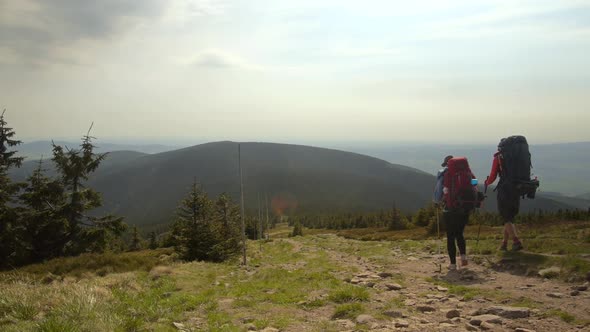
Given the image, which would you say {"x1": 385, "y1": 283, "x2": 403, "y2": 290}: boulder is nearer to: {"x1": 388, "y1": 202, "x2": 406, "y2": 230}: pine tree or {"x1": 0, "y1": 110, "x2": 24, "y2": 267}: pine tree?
{"x1": 0, "y1": 110, "x2": 24, "y2": 267}: pine tree

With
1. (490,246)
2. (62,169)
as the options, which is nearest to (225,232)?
(62,169)

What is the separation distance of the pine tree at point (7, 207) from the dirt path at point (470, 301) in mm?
27655

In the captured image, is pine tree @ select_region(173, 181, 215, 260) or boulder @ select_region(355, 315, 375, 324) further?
pine tree @ select_region(173, 181, 215, 260)

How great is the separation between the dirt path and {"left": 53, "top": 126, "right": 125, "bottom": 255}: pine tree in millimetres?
25410

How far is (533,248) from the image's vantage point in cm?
1280

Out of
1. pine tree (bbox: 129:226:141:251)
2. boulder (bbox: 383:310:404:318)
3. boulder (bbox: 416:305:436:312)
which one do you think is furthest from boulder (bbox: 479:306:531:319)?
pine tree (bbox: 129:226:141:251)

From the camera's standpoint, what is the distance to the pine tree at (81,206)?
27703 millimetres

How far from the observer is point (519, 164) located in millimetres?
12414

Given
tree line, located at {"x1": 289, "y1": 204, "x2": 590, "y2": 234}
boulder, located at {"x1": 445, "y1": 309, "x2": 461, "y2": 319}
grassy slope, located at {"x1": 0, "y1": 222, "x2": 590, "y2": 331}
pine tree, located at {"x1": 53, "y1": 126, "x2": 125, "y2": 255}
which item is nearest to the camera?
boulder, located at {"x1": 445, "y1": 309, "x2": 461, "y2": 319}

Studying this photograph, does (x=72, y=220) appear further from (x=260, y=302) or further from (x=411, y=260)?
(x=411, y=260)

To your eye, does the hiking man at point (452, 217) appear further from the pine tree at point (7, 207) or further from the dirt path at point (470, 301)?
the pine tree at point (7, 207)

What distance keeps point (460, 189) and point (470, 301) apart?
4563mm

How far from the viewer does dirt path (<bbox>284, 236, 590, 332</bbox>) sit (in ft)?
22.0

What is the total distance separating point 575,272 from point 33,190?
120 feet
